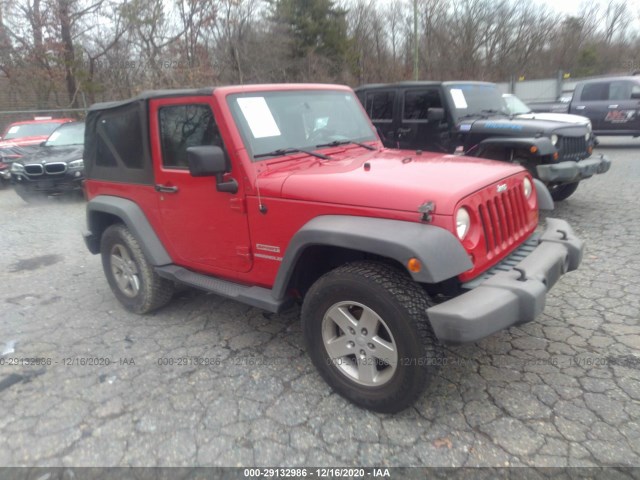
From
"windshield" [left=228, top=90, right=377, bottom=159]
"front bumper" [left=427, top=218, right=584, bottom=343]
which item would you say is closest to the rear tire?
"windshield" [left=228, top=90, right=377, bottom=159]

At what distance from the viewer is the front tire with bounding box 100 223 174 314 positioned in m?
4.02

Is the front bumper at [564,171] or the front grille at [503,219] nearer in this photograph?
the front grille at [503,219]

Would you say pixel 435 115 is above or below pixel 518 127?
above

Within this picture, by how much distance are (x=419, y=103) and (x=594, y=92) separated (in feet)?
24.3

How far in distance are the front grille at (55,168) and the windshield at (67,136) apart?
135 centimetres

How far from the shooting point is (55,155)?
32.6 ft

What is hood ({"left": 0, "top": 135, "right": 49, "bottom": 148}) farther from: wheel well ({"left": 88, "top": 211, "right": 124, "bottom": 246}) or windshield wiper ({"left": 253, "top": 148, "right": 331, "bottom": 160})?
windshield wiper ({"left": 253, "top": 148, "right": 331, "bottom": 160})

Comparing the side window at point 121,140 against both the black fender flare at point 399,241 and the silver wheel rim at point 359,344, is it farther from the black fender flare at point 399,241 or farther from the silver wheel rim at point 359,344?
the silver wheel rim at point 359,344

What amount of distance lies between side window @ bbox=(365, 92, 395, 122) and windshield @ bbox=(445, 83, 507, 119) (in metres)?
0.95

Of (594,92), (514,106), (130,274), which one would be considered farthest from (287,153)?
(594,92)

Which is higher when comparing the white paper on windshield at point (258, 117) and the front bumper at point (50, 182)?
the white paper on windshield at point (258, 117)

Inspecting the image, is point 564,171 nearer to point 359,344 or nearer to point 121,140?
point 359,344

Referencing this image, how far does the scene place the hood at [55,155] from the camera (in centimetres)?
967

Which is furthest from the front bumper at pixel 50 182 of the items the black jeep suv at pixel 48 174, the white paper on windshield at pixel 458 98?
the white paper on windshield at pixel 458 98
